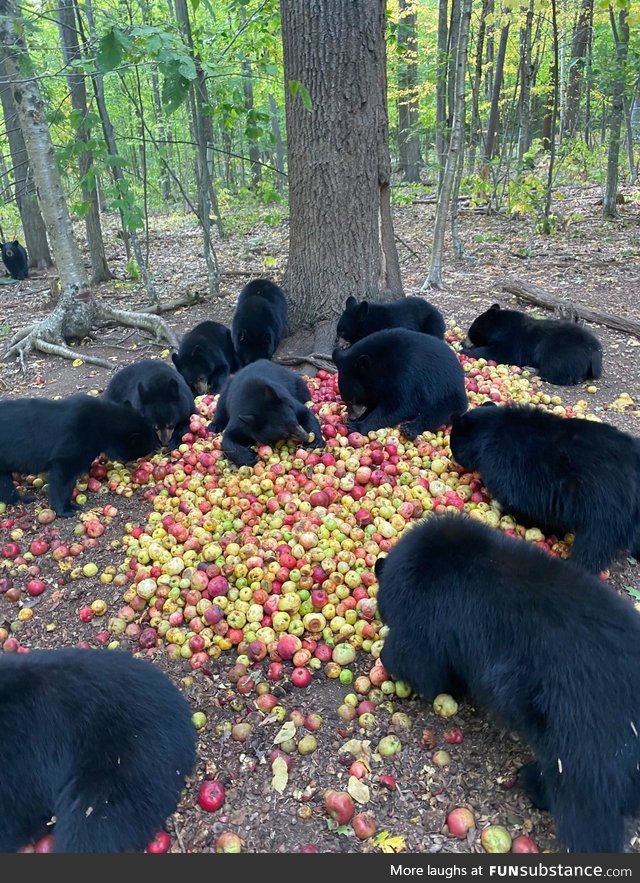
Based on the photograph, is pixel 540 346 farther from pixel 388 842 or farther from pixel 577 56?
pixel 577 56

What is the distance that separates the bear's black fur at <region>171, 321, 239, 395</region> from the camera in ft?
22.6

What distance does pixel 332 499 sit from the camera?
14.0ft

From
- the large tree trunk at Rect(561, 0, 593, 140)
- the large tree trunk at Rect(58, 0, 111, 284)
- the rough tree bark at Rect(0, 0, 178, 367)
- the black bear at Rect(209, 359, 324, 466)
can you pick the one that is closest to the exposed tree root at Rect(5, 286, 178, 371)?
the rough tree bark at Rect(0, 0, 178, 367)

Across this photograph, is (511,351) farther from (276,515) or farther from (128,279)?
(128,279)

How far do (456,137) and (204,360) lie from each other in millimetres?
4976

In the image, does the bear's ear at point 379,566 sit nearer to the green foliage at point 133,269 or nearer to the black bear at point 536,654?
the black bear at point 536,654

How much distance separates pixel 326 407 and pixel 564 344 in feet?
8.98

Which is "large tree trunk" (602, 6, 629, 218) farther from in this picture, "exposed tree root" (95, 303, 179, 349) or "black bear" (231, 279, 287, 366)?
"exposed tree root" (95, 303, 179, 349)

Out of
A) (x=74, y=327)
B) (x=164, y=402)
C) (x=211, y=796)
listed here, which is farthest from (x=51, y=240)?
(x=211, y=796)

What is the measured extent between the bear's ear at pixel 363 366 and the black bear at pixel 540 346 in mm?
2211

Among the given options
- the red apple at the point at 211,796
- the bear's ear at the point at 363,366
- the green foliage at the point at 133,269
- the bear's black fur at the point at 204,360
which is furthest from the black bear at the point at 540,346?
the green foliage at the point at 133,269

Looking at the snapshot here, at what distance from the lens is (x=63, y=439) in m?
4.74

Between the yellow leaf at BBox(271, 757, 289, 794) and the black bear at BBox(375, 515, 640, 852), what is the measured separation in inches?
26.9

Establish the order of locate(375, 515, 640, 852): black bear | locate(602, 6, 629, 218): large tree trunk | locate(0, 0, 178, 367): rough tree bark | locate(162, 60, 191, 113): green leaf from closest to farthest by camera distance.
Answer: locate(375, 515, 640, 852): black bear, locate(162, 60, 191, 113): green leaf, locate(0, 0, 178, 367): rough tree bark, locate(602, 6, 629, 218): large tree trunk
